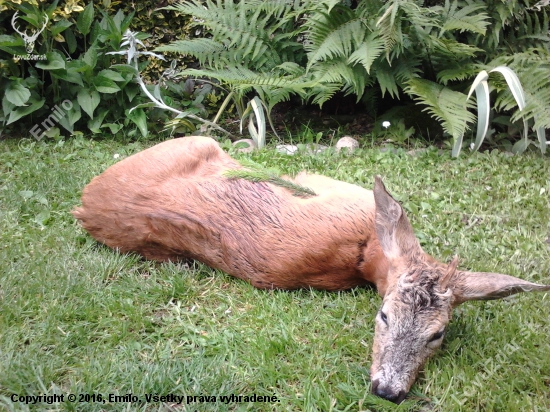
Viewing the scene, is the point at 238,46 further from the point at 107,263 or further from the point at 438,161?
the point at 107,263

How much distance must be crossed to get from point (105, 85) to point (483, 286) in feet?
15.1

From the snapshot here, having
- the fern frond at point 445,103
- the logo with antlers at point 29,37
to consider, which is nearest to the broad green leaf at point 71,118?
the logo with antlers at point 29,37

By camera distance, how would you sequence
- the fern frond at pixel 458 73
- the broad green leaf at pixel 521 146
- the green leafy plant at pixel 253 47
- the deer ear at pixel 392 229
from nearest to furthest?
1. the deer ear at pixel 392 229
2. the broad green leaf at pixel 521 146
3. the fern frond at pixel 458 73
4. the green leafy plant at pixel 253 47

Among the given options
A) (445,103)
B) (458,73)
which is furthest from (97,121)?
(458,73)

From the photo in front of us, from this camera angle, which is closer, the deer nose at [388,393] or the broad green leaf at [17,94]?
the deer nose at [388,393]

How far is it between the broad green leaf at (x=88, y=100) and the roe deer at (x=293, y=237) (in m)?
2.26

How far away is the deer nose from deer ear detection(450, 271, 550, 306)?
1.94 ft

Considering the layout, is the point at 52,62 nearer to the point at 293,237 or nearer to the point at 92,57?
the point at 92,57

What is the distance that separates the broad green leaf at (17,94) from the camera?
18.9 ft

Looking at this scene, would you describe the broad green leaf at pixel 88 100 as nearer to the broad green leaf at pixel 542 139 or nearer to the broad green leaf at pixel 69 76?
the broad green leaf at pixel 69 76

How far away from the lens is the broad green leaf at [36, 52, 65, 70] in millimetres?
5766

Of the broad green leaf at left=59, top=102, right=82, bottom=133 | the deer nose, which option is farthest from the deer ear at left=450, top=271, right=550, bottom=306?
the broad green leaf at left=59, top=102, right=82, bottom=133

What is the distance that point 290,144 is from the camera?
594 cm

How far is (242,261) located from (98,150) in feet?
9.67
